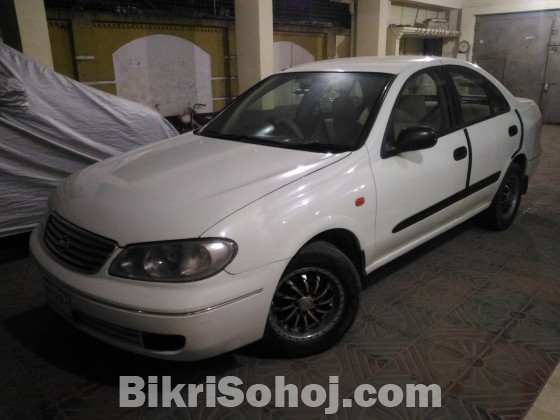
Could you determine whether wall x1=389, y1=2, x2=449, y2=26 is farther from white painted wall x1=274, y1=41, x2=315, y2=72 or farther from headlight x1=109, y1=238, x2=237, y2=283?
headlight x1=109, y1=238, x2=237, y2=283

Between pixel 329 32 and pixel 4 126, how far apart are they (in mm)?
7713

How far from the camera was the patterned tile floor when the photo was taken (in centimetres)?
207

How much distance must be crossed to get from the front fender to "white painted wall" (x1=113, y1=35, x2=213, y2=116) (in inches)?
209

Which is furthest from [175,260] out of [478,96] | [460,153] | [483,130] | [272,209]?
[478,96]

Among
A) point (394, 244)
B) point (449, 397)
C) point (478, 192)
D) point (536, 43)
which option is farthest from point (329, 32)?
point (449, 397)

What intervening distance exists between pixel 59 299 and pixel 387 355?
1.67 m

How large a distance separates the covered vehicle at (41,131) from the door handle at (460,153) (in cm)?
263

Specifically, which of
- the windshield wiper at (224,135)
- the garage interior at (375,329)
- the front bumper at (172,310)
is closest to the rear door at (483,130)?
the garage interior at (375,329)

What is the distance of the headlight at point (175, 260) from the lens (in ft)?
6.19

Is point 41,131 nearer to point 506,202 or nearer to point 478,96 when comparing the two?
point 478,96

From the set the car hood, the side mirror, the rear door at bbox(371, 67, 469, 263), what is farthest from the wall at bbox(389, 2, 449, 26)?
the car hood

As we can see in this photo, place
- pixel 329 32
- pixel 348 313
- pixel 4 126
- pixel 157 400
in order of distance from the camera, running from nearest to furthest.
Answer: pixel 157 400
pixel 348 313
pixel 4 126
pixel 329 32

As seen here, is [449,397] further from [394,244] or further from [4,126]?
[4,126]

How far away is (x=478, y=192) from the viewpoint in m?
3.46
